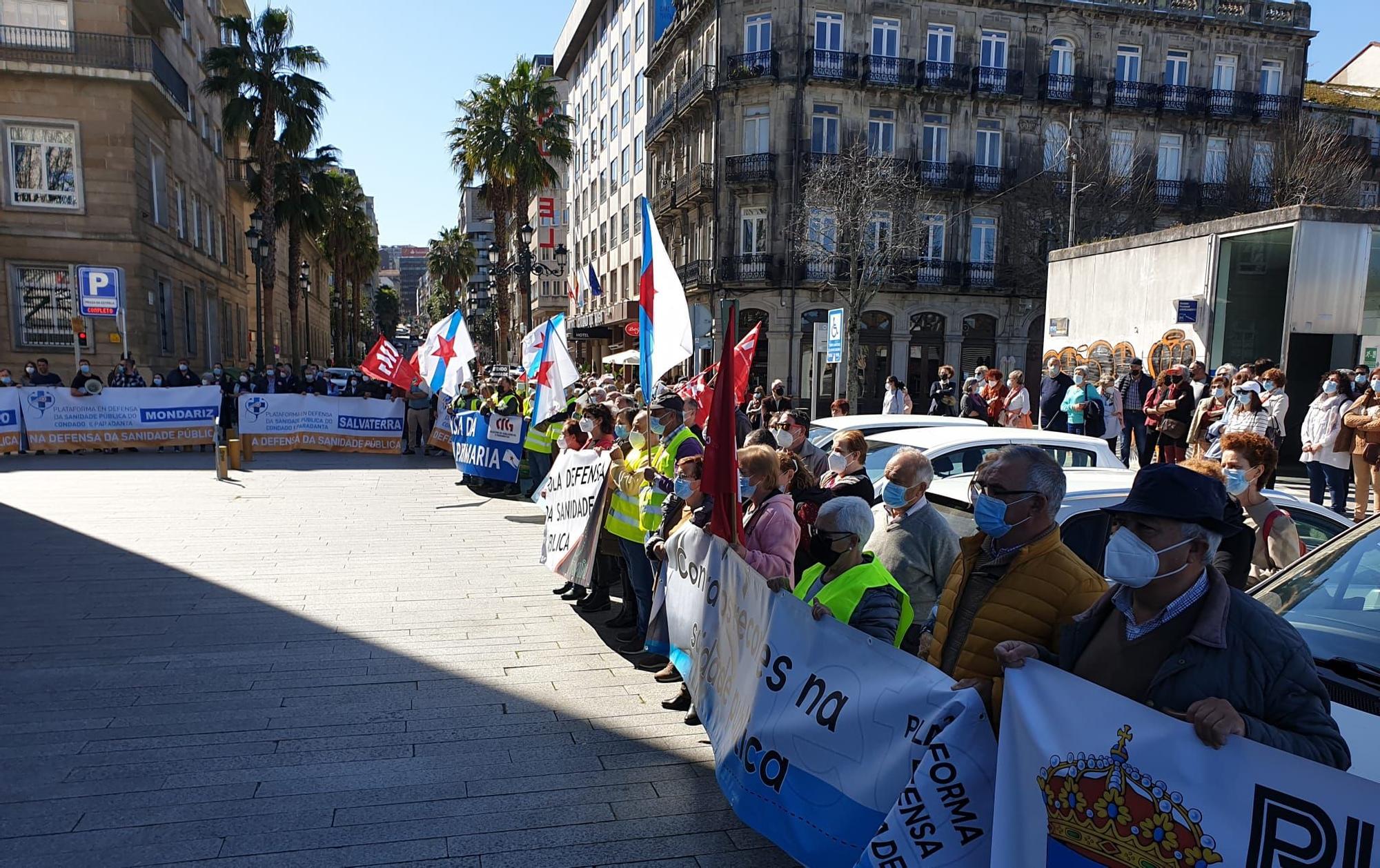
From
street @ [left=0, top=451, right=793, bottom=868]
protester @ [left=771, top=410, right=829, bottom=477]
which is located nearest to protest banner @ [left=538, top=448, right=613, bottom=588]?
street @ [left=0, top=451, right=793, bottom=868]

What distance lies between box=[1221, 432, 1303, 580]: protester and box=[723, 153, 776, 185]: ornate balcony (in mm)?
31958

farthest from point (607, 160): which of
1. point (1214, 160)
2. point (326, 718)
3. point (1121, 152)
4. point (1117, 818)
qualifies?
point (1117, 818)

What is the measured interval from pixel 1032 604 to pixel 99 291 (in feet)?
85.4

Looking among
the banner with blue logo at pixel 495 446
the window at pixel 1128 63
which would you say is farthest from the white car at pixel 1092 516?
the window at pixel 1128 63

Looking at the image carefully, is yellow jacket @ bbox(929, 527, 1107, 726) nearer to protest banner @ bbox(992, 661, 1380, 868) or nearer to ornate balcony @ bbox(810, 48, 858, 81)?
protest banner @ bbox(992, 661, 1380, 868)

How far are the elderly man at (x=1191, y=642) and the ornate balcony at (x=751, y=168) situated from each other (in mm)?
34261

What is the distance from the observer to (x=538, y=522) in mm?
11258

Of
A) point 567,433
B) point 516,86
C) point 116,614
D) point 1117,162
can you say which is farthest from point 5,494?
point 1117,162

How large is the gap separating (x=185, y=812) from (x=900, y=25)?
125 feet

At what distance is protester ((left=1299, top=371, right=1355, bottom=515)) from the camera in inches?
410

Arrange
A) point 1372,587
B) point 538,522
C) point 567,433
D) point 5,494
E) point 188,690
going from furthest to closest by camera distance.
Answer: point 5,494, point 538,522, point 567,433, point 188,690, point 1372,587

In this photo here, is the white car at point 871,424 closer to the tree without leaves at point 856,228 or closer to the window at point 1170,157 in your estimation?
the tree without leaves at point 856,228

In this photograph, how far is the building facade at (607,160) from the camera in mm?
47375

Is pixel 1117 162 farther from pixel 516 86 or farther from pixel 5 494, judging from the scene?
pixel 5 494
